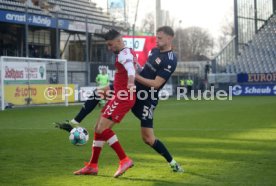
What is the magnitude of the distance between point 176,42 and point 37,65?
68.9 metres

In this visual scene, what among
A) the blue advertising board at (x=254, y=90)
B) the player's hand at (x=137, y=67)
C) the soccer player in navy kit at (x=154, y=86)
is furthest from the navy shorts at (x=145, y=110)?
the blue advertising board at (x=254, y=90)

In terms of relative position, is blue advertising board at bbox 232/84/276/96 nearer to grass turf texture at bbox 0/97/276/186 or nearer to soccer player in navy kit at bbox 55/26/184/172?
grass turf texture at bbox 0/97/276/186

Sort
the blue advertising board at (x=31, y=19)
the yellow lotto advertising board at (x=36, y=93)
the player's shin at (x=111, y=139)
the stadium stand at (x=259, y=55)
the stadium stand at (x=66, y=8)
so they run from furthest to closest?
the stadium stand at (x=259, y=55), the stadium stand at (x=66, y=8), the blue advertising board at (x=31, y=19), the yellow lotto advertising board at (x=36, y=93), the player's shin at (x=111, y=139)

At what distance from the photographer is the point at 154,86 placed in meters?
6.98

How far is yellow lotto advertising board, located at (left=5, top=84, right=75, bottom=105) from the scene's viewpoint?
84.3 feet

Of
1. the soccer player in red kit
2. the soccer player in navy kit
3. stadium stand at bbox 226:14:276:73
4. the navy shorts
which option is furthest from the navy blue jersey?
stadium stand at bbox 226:14:276:73

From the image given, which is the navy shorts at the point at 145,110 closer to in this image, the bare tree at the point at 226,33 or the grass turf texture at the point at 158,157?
the grass turf texture at the point at 158,157

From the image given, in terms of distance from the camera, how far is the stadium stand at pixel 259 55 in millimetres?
44156

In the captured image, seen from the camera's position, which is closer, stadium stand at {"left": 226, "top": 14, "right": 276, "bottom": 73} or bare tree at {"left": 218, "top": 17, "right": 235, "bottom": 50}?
stadium stand at {"left": 226, "top": 14, "right": 276, "bottom": 73}

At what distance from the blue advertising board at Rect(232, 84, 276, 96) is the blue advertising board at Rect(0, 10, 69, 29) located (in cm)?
1565

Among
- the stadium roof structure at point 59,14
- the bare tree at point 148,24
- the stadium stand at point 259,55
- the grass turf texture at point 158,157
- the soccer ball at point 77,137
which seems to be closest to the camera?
the grass turf texture at point 158,157

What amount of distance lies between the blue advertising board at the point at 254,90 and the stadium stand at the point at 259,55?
2171 mm

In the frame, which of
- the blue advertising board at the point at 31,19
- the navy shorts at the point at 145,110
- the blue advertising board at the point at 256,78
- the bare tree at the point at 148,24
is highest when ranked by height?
the bare tree at the point at 148,24

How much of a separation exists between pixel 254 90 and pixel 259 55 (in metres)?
4.47
